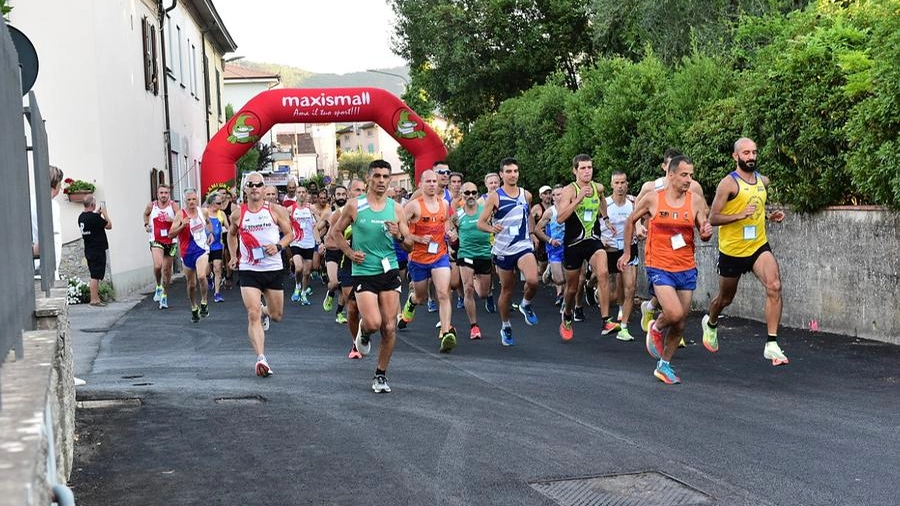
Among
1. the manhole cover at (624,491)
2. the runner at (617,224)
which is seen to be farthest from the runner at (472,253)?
the manhole cover at (624,491)

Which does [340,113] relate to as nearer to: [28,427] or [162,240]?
[162,240]

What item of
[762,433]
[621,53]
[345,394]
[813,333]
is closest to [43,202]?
[345,394]

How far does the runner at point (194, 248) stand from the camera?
1631cm

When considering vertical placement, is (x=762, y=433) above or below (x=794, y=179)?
below

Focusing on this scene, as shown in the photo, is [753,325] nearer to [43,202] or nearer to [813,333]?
[813,333]

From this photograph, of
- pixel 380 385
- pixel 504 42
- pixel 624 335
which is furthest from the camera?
pixel 504 42

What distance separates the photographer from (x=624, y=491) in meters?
5.97

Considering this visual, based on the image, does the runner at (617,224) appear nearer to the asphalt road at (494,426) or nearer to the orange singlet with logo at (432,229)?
the asphalt road at (494,426)

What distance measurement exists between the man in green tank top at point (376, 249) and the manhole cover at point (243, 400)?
3.42 feet

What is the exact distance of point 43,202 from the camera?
7.85 metres

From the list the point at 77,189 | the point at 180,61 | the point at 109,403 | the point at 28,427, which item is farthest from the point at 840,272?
the point at 180,61

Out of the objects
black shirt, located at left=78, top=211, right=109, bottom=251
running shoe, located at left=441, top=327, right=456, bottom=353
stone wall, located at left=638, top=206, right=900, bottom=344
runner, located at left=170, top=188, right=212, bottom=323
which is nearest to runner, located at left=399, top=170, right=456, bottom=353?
running shoe, located at left=441, top=327, right=456, bottom=353

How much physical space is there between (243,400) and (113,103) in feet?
47.1

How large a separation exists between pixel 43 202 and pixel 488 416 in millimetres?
3381
